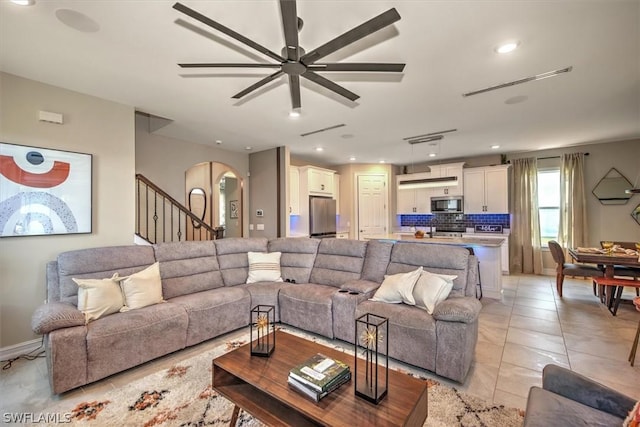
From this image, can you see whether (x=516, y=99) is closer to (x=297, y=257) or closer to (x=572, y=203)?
(x=297, y=257)

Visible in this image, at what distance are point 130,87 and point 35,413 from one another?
2.98 meters

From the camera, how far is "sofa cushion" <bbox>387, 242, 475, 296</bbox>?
277 cm

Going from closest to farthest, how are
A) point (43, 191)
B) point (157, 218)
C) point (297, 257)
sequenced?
1. point (43, 191)
2. point (297, 257)
3. point (157, 218)

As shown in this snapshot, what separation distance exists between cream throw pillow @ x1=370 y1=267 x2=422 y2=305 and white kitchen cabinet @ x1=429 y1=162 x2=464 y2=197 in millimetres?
4811

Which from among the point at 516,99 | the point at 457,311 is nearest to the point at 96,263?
the point at 457,311

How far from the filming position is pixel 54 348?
2.04 meters

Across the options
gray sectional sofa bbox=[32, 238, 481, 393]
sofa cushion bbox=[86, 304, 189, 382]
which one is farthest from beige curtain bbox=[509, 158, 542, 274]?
sofa cushion bbox=[86, 304, 189, 382]

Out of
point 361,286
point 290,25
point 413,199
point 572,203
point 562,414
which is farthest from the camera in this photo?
point 413,199

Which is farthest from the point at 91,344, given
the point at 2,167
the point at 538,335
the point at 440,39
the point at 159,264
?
the point at 538,335

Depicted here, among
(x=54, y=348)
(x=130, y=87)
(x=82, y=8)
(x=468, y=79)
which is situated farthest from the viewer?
(x=130, y=87)

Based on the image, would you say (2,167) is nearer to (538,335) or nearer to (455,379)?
(455,379)

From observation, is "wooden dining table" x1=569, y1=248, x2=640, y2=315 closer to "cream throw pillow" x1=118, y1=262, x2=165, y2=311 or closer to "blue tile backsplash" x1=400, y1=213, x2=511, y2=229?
"blue tile backsplash" x1=400, y1=213, x2=511, y2=229

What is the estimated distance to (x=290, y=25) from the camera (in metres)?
1.58

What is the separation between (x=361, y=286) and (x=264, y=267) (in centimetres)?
142
